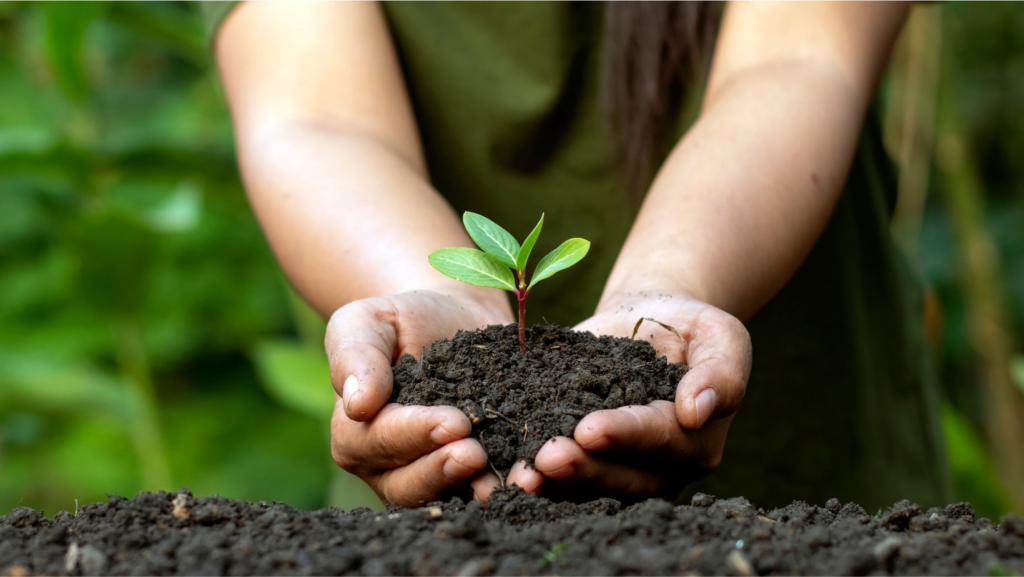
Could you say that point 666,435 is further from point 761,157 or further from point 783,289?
point 783,289

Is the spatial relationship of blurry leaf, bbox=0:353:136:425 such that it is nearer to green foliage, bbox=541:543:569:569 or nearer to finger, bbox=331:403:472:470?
finger, bbox=331:403:472:470

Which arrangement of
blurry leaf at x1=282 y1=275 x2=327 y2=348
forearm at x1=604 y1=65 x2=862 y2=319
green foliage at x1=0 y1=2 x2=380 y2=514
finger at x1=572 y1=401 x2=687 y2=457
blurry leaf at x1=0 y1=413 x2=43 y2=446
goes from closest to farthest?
finger at x1=572 y1=401 x2=687 y2=457 < forearm at x1=604 y1=65 x2=862 y2=319 < blurry leaf at x1=282 y1=275 x2=327 y2=348 < green foliage at x1=0 y1=2 x2=380 y2=514 < blurry leaf at x1=0 y1=413 x2=43 y2=446

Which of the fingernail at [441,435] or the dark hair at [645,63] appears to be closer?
the fingernail at [441,435]

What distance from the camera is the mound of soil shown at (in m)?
0.88

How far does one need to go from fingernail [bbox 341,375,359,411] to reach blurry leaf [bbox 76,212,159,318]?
1335 millimetres

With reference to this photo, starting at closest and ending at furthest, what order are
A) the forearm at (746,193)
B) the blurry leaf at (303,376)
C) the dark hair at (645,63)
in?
the forearm at (746,193) < the dark hair at (645,63) < the blurry leaf at (303,376)

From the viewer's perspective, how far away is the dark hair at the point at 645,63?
1.48 m

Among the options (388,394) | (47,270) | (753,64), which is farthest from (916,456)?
(47,270)

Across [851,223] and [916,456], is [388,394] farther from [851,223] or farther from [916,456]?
[916,456]

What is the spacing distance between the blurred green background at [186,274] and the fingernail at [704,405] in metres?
1.49

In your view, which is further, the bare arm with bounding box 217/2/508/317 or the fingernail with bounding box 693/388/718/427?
the bare arm with bounding box 217/2/508/317

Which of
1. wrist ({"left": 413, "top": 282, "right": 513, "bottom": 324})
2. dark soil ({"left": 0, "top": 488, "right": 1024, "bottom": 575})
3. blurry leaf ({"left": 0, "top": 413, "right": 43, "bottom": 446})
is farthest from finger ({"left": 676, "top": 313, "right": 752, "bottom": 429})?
blurry leaf ({"left": 0, "top": 413, "right": 43, "bottom": 446})

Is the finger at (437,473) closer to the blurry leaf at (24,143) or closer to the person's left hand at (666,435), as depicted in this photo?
the person's left hand at (666,435)

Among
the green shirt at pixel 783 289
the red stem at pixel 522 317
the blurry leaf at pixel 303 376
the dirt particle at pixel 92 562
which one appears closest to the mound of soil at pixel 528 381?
the red stem at pixel 522 317
